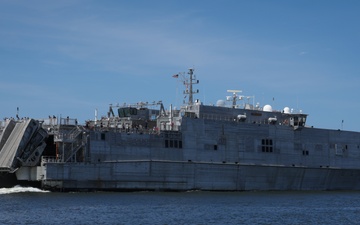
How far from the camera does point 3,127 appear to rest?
53.9 meters

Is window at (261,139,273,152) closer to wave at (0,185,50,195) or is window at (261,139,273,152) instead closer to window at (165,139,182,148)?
window at (165,139,182,148)

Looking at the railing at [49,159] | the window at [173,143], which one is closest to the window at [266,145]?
the window at [173,143]

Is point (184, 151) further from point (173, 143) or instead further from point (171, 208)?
point (171, 208)

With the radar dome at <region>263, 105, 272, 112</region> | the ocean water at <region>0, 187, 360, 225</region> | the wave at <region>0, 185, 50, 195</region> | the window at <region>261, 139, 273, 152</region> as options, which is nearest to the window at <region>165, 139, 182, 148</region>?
the ocean water at <region>0, 187, 360, 225</region>

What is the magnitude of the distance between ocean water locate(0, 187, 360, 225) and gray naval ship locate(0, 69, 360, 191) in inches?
55.7

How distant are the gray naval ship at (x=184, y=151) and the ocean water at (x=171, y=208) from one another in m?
1.42

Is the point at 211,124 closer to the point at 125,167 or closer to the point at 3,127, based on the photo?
the point at 125,167

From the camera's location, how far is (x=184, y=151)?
56875mm

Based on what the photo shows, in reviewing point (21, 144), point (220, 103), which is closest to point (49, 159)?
point (21, 144)

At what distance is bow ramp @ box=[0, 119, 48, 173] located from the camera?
164ft

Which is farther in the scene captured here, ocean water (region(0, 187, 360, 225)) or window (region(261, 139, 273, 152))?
window (region(261, 139, 273, 152))

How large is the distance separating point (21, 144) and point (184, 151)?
1378cm

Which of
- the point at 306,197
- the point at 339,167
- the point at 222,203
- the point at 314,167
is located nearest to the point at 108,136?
the point at 222,203

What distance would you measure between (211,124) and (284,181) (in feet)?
29.1
